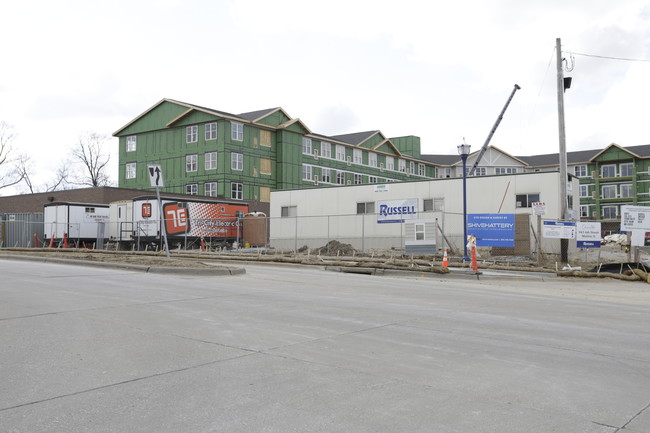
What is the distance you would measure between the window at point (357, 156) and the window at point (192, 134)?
22260 millimetres

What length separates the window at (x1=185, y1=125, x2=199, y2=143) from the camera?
58156 mm

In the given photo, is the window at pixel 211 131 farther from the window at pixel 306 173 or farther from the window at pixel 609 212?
the window at pixel 609 212

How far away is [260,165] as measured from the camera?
59719mm

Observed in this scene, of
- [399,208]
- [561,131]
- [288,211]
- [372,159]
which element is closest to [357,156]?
[372,159]

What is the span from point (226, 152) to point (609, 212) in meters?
56.3

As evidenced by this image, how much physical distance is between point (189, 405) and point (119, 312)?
4.87 meters

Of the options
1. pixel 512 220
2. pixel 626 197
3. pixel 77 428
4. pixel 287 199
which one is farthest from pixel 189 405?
pixel 626 197

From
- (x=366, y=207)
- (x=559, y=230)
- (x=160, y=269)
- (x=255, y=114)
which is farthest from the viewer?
(x=255, y=114)

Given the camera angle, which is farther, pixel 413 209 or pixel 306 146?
pixel 306 146

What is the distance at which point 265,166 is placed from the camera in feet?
198

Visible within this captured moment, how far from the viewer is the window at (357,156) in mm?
72875

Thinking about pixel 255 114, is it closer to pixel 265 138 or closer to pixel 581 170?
pixel 265 138

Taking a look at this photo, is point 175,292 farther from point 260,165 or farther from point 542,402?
point 260,165

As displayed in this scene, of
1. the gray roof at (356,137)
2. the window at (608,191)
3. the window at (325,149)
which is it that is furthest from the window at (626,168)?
the window at (325,149)
